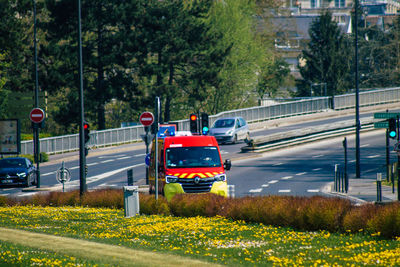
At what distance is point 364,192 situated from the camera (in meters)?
32.3

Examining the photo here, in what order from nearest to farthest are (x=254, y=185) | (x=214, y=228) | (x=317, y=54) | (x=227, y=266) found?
(x=227, y=266) → (x=214, y=228) → (x=254, y=185) → (x=317, y=54)

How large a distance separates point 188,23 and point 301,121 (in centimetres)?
1406

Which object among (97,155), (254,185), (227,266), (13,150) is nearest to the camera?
(227,266)

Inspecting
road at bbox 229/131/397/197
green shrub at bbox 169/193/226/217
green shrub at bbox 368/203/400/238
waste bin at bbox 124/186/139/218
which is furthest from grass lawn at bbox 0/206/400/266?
road at bbox 229/131/397/197

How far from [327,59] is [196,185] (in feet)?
247

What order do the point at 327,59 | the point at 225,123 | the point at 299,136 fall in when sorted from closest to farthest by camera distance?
the point at 299,136 → the point at 225,123 → the point at 327,59

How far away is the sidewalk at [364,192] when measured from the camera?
29.2 metres

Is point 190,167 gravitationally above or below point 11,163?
above

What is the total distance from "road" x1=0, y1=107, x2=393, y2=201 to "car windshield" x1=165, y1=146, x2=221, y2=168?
785 cm

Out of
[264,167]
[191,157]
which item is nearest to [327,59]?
[264,167]

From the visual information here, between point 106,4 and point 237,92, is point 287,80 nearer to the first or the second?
point 237,92

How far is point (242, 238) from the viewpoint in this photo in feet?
49.9

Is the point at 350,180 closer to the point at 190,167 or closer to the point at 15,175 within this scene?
the point at 190,167

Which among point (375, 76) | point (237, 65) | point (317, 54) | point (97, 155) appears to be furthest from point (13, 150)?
point (375, 76)
